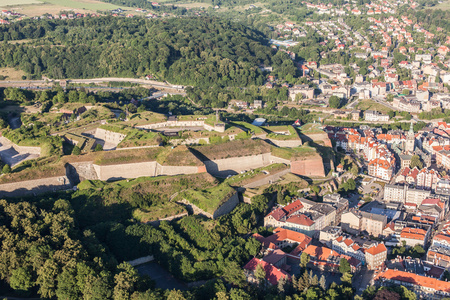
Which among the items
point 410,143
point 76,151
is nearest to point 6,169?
point 76,151

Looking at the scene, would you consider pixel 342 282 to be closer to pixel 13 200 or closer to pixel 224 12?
pixel 13 200

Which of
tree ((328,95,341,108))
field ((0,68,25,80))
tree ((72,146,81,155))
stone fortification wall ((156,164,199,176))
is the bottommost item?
field ((0,68,25,80))

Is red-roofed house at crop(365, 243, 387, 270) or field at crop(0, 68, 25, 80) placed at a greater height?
red-roofed house at crop(365, 243, 387, 270)

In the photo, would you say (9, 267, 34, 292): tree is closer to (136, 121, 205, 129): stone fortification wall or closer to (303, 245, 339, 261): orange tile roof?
(303, 245, 339, 261): orange tile roof

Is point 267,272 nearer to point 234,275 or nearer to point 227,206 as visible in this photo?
point 234,275

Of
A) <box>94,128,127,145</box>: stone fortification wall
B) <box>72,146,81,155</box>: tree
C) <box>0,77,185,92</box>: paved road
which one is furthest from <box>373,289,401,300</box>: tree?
<box>0,77,185,92</box>: paved road

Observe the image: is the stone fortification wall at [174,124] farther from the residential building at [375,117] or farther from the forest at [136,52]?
the forest at [136,52]

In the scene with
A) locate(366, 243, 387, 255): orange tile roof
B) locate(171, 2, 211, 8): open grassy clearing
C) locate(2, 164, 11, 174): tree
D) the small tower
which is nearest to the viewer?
locate(366, 243, 387, 255): orange tile roof
